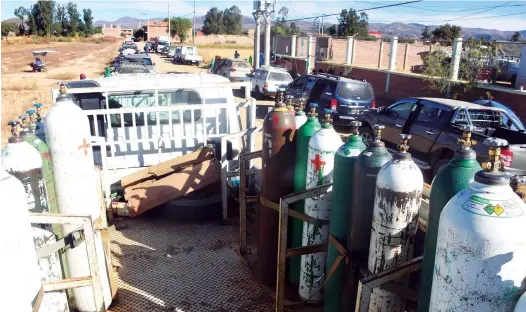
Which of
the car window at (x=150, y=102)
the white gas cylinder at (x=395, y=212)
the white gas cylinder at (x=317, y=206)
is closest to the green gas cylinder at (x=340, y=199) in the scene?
the white gas cylinder at (x=317, y=206)

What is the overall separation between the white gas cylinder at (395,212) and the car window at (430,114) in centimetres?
623

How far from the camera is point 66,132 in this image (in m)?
3.69

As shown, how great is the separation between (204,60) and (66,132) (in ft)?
143

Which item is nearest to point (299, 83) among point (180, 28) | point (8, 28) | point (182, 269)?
point (182, 269)

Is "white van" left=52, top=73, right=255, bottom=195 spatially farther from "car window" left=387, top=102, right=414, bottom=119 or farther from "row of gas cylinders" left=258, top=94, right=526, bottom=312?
"car window" left=387, top=102, right=414, bottom=119

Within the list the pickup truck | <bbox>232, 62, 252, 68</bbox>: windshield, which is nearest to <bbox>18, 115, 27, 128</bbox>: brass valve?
the pickup truck

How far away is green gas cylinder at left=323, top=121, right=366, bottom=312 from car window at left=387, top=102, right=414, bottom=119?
259 inches

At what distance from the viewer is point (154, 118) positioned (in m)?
6.51

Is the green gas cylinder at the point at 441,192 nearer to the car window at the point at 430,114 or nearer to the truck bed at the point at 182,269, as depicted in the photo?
the truck bed at the point at 182,269

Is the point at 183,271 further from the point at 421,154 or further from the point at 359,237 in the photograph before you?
the point at 421,154

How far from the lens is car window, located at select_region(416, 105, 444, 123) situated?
8.59 m

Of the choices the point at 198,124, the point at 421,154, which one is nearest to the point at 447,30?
the point at 421,154

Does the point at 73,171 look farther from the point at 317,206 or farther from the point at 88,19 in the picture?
the point at 88,19

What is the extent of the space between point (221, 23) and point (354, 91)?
101m
